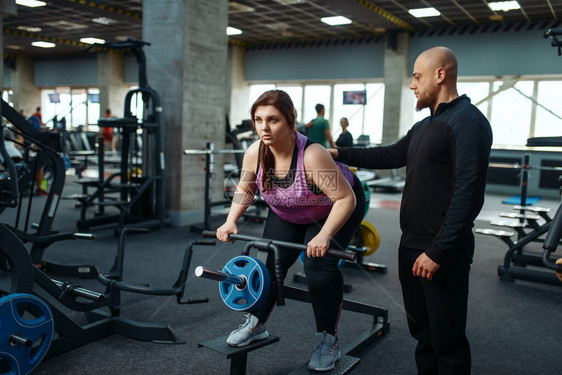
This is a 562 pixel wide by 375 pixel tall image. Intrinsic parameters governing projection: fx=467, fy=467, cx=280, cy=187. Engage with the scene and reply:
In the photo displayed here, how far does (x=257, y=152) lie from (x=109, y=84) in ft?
44.2

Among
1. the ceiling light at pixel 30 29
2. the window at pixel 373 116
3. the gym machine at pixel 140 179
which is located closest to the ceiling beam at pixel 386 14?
the window at pixel 373 116

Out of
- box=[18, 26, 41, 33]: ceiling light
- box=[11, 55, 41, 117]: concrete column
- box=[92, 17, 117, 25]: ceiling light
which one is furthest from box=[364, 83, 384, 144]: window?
box=[11, 55, 41, 117]: concrete column

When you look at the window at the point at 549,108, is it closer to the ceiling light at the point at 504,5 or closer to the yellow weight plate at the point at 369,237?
the ceiling light at the point at 504,5

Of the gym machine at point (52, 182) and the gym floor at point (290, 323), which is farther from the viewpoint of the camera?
the gym machine at point (52, 182)

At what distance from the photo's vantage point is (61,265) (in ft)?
11.1

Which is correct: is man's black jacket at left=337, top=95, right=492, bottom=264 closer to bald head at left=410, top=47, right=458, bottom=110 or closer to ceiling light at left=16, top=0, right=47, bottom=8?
bald head at left=410, top=47, right=458, bottom=110

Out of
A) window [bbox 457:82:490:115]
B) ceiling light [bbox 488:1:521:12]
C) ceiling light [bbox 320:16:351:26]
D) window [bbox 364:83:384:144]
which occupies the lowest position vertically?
window [bbox 364:83:384:144]

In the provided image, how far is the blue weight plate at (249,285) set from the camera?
5.30 feet

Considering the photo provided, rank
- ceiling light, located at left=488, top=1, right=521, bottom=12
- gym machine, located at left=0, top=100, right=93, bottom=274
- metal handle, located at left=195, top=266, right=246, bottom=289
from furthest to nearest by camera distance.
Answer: ceiling light, located at left=488, top=1, right=521, bottom=12 < gym machine, located at left=0, top=100, right=93, bottom=274 < metal handle, located at left=195, top=266, right=246, bottom=289

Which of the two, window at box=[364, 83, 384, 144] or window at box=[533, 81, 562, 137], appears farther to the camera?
window at box=[364, 83, 384, 144]

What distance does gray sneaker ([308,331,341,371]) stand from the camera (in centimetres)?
188

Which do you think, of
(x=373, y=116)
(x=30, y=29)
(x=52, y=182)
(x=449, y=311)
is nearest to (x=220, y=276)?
(x=449, y=311)

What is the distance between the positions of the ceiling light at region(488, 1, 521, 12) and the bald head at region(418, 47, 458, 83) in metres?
7.68

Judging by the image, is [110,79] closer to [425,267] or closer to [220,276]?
[220,276]
